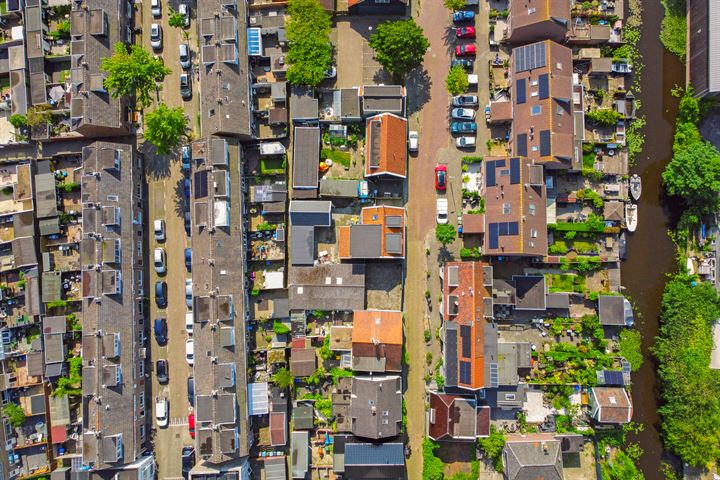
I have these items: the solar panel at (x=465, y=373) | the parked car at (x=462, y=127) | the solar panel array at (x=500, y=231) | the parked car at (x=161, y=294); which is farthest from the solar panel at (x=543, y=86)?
the parked car at (x=161, y=294)

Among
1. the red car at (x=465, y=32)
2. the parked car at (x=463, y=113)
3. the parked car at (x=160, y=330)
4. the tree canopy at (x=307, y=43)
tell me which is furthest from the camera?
the red car at (x=465, y=32)

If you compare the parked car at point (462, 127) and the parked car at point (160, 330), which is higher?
the parked car at point (462, 127)

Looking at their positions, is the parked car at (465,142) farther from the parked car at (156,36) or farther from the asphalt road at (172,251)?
the parked car at (156,36)

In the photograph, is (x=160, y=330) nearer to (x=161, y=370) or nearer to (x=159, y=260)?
(x=161, y=370)

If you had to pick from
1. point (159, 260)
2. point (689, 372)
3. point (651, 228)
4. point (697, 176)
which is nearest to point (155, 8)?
point (159, 260)

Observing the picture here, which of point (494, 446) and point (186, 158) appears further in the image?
point (186, 158)

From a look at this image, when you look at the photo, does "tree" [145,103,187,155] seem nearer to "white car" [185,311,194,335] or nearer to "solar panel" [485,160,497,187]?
"white car" [185,311,194,335]

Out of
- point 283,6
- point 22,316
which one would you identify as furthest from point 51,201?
point 283,6
